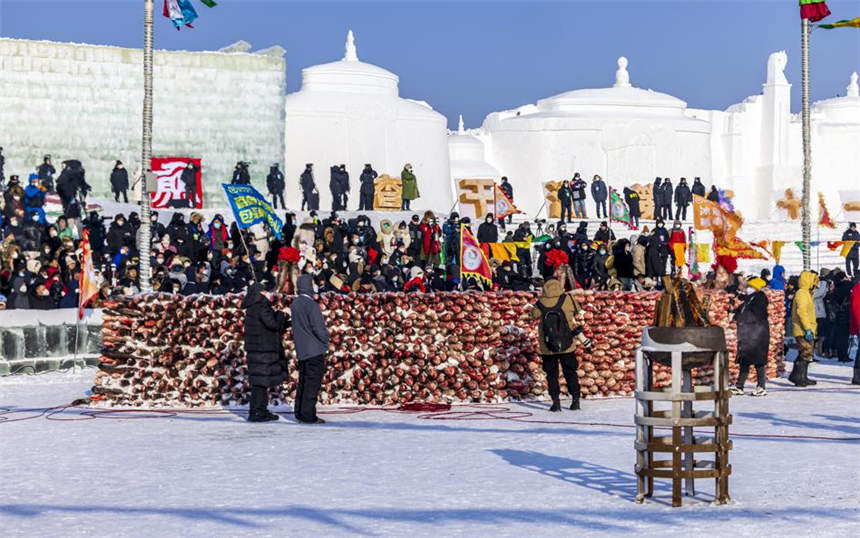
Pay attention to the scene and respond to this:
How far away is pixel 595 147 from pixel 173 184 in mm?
23001

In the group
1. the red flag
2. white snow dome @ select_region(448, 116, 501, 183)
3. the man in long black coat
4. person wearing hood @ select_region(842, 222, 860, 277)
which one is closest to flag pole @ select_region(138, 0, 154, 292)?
the red flag

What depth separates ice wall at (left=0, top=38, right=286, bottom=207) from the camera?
3741cm

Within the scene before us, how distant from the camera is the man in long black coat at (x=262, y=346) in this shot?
13.8 metres

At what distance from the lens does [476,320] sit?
1564 centimetres

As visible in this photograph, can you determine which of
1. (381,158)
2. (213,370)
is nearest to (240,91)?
(381,158)

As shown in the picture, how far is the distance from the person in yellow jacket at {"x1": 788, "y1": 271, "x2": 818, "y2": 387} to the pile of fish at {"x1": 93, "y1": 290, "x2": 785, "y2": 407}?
13.0 ft

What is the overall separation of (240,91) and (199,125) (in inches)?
65.4

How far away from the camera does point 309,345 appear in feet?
44.8

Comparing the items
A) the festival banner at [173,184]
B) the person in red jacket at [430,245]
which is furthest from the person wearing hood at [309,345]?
the festival banner at [173,184]

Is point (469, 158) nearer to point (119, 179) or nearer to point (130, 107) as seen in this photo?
point (130, 107)

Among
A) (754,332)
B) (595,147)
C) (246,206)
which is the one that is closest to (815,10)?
(754,332)

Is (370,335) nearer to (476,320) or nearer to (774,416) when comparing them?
(476,320)

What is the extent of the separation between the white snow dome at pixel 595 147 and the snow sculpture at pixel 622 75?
356 cm

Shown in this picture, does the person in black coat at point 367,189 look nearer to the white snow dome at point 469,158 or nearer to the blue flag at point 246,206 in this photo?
the white snow dome at point 469,158
